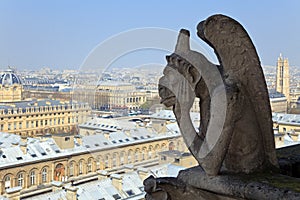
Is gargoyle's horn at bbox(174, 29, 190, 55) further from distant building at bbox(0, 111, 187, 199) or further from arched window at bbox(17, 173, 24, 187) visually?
arched window at bbox(17, 173, 24, 187)

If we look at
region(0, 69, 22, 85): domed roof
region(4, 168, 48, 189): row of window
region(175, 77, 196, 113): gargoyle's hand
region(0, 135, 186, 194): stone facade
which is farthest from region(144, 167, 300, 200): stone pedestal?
region(0, 69, 22, 85): domed roof

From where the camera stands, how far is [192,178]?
1.69 metres

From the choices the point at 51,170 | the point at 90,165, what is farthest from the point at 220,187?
the point at 90,165

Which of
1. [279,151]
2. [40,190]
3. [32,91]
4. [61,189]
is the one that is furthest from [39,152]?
[32,91]

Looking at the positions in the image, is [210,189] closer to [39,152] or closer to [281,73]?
[39,152]

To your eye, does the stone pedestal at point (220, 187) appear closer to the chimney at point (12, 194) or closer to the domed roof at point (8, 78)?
the chimney at point (12, 194)

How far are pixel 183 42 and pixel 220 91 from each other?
228 mm

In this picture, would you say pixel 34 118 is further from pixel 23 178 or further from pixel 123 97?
pixel 123 97

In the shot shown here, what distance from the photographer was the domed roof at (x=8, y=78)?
44438 millimetres

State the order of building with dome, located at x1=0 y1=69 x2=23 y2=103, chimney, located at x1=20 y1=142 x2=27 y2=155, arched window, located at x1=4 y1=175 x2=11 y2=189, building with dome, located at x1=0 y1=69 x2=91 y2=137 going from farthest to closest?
building with dome, located at x1=0 y1=69 x2=23 y2=103 → building with dome, located at x1=0 y1=69 x2=91 y2=137 → chimney, located at x1=20 y1=142 x2=27 y2=155 → arched window, located at x1=4 y1=175 x2=11 y2=189

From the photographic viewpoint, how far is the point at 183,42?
167cm

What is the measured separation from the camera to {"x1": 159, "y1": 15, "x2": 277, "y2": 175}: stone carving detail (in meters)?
1.60

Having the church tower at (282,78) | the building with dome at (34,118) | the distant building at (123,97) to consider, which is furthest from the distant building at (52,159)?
the church tower at (282,78)

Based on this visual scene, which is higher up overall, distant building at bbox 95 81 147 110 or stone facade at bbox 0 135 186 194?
A: distant building at bbox 95 81 147 110
